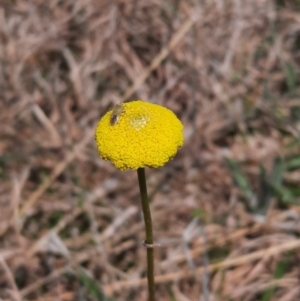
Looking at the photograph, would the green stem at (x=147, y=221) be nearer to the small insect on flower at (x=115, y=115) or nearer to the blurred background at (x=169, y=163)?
the small insect on flower at (x=115, y=115)

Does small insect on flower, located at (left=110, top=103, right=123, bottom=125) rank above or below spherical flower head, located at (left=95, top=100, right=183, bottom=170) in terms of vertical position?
above

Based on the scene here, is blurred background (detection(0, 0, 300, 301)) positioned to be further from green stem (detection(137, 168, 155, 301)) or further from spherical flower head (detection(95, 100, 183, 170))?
spherical flower head (detection(95, 100, 183, 170))

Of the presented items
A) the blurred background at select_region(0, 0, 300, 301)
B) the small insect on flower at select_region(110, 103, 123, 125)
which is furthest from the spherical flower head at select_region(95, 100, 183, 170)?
the blurred background at select_region(0, 0, 300, 301)

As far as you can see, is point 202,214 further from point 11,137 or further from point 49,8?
point 49,8

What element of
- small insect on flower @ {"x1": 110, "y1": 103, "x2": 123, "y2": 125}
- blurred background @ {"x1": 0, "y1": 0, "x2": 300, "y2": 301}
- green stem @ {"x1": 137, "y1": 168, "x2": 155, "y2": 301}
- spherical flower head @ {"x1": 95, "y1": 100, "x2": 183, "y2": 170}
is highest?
blurred background @ {"x1": 0, "y1": 0, "x2": 300, "y2": 301}

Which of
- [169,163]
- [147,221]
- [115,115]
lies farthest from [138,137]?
[169,163]

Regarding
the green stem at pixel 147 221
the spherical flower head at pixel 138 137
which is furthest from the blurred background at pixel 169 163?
the spherical flower head at pixel 138 137

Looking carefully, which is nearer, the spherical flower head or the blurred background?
the spherical flower head
